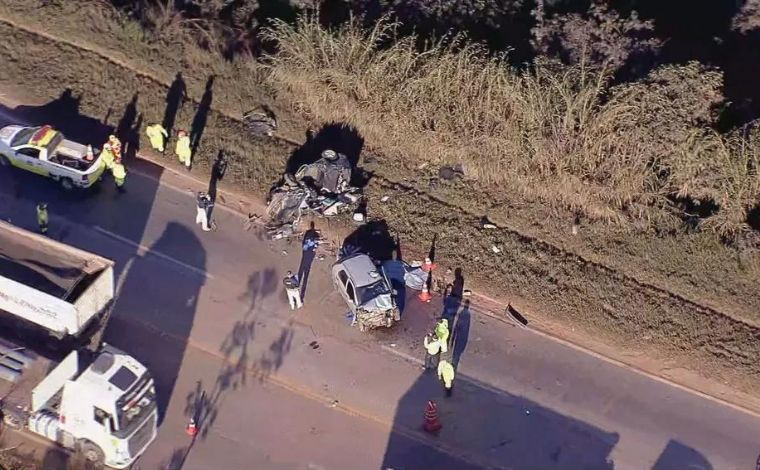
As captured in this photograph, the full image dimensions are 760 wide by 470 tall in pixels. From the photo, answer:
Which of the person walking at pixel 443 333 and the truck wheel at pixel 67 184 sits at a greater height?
the person walking at pixel 443 333

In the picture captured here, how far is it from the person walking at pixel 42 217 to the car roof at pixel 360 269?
859 centimetres

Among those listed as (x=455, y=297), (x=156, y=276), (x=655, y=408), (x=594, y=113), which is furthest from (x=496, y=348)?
(x=156, y=276)

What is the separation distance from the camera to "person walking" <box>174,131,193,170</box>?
29891mm

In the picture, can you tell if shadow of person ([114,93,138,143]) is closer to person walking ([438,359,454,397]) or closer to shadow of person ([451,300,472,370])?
shadow of person ([451,300,472,370])

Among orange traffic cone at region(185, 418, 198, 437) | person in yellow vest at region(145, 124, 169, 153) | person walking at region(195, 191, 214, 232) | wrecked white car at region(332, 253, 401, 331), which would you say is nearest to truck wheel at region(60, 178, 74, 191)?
person in yellow vest at region(145, 124, 169, 153)

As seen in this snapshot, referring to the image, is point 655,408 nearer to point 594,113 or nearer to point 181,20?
point 594,113

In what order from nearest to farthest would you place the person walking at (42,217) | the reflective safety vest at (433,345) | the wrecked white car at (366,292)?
the reflective safety vest at (433,345) < the wrecked white car at (366,292) < the person walking at (42,217)

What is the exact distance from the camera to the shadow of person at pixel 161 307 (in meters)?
26.0

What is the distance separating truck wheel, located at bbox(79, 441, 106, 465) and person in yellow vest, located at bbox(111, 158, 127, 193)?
9367 mm

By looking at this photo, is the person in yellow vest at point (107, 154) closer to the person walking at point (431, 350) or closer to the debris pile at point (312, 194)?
the debris pile at point (312, 194)

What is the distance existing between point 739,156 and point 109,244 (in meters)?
18.4

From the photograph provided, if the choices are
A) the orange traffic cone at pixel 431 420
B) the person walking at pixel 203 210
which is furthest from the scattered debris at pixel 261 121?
the orange traffic cone at pixel 431 420

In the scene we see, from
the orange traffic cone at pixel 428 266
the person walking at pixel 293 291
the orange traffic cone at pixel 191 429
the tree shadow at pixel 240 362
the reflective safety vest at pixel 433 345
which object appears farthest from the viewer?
the orange traffic cone at pixel 428 266

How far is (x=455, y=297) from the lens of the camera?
28375 millimetres
